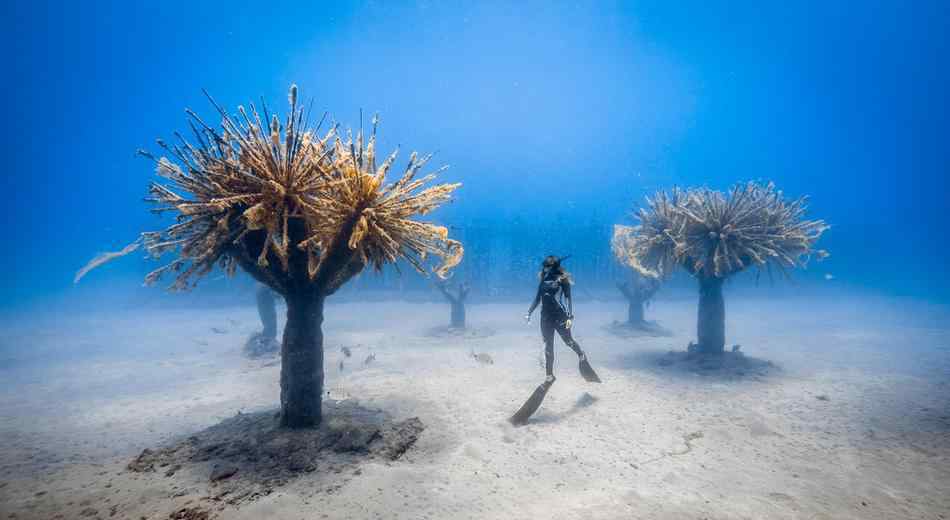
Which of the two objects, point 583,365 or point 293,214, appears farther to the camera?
point 583,365

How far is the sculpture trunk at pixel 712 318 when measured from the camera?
11125mm

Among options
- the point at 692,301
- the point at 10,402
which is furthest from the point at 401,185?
the point at 692,301

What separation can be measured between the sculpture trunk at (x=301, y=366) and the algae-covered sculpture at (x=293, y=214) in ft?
0.05

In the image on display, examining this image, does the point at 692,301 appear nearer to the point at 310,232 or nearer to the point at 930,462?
the point at 930,462

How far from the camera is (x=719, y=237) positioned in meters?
10.4

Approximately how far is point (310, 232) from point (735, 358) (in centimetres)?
1131

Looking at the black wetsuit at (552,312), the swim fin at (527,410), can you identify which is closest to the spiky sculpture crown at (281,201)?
the black wetsuit at (552,312)

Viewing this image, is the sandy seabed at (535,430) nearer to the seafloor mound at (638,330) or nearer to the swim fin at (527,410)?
the swim fin at (527,410)

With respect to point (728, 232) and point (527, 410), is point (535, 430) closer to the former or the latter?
point (527, 410)

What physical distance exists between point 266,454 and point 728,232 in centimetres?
1115

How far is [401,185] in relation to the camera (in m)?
5.64

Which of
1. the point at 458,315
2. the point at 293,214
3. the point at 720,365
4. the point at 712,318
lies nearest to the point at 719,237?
the point at 712,318

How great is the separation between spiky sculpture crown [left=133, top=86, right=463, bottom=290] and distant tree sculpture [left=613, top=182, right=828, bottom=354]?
7.92m

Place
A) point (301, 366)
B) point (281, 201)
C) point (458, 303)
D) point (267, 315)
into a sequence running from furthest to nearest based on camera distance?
point (458, 303) → point (267, 315) → point (301, 366) → point (281, 201)
